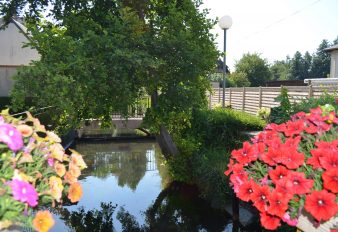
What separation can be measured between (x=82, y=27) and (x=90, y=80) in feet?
5.07

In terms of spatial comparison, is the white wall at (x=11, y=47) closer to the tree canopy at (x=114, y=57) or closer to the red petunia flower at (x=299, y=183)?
the tree canopy at (x=114, y=57)

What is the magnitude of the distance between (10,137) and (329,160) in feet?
5.47

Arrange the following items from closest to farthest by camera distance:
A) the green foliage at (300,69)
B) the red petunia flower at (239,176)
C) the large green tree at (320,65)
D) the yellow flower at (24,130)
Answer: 1. the yellow flower at (24,130)
2. the red petunia flower at (239,176)
3. the large green tree at (320,65)
4. the green foliage at (300,69)

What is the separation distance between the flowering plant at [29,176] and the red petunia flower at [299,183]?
1.20 metres

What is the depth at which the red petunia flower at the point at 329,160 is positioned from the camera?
2.02 m

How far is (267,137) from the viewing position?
8.66 feet

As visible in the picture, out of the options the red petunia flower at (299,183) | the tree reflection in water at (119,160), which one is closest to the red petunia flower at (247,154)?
the red petunia flower at (299,183)

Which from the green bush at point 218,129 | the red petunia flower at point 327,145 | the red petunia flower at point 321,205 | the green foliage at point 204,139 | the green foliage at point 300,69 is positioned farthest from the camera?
the green foliage at point 300,69

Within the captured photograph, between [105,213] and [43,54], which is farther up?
[43,54]

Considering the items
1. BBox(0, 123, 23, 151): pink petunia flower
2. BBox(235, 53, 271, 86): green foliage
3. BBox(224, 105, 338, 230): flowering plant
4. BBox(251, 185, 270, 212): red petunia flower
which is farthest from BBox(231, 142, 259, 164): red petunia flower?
BBox(235, 53, 271, 86): green foliage

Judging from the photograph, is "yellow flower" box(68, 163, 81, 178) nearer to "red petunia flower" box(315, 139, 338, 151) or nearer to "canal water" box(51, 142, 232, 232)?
"red petunia flower" box(315, 139, 338, 151)

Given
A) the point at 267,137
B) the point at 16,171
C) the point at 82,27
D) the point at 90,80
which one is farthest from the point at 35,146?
the point at 82,27

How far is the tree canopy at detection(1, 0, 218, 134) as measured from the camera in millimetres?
6887

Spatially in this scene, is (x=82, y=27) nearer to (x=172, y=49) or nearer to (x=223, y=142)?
(x=172, y=49)
